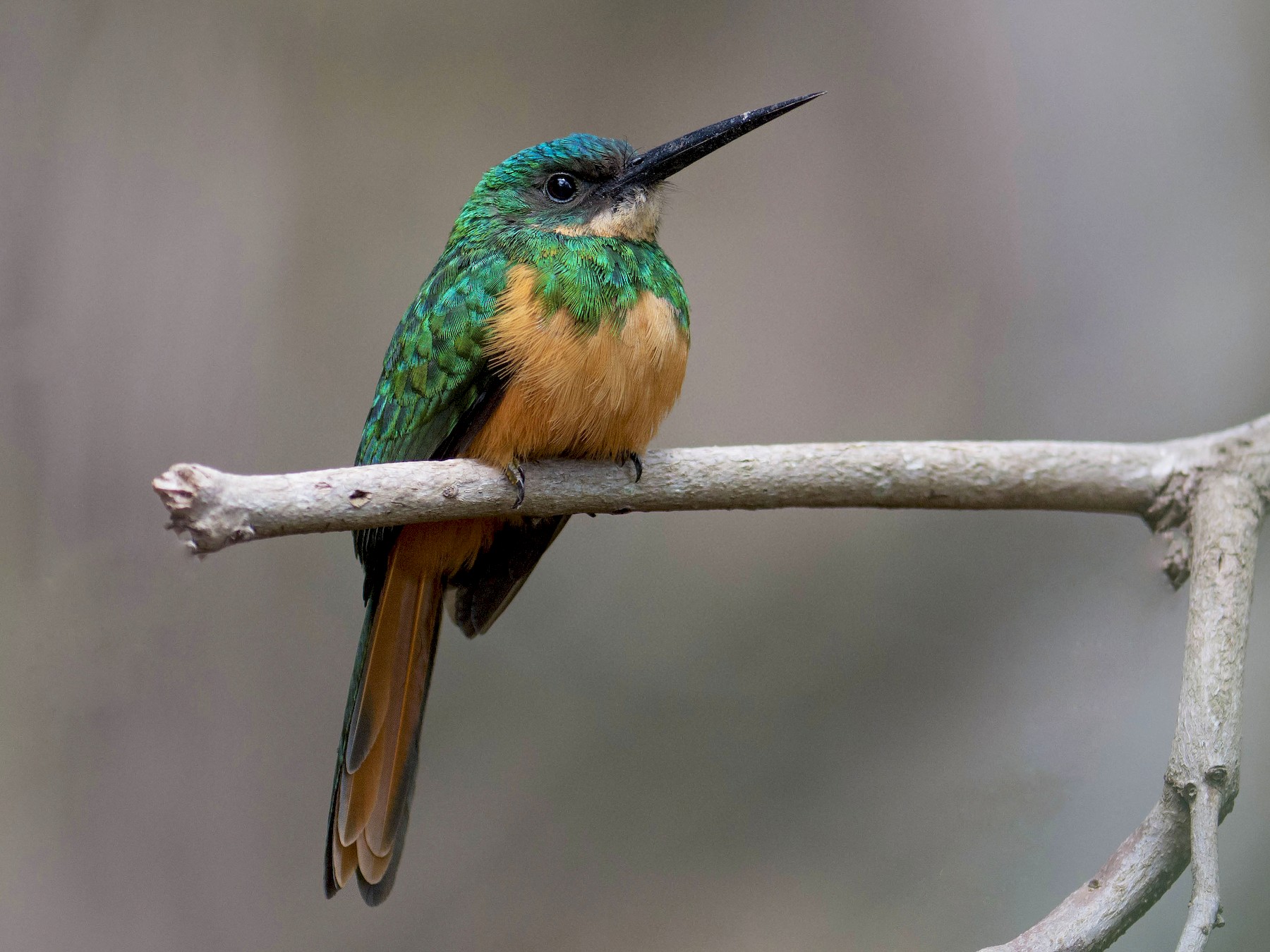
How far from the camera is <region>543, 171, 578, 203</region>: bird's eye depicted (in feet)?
5.12

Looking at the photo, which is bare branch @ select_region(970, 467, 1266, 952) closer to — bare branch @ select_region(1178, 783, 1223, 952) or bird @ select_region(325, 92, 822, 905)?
bare branch @ select_region(1178, 783, 1223, 952)

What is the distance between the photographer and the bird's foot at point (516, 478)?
4.25 feet

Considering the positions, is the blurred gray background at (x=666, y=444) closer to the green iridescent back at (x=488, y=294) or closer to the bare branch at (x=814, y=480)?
the bare branch at (x=814, y=480)

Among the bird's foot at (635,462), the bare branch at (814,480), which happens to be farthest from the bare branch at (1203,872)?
the bird's foot at (635,462)

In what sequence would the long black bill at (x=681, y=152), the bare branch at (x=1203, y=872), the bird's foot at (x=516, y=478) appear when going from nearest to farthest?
the bare branch at (x=1203, y=872), the bird's foot at (x=516, y=478), the long black bill at (x=681, y=152)

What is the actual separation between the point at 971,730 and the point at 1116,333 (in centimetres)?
71

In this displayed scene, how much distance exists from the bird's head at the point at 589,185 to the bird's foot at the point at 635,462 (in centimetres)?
37

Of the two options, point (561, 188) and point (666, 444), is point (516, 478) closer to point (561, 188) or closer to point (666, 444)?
point (561, 188)

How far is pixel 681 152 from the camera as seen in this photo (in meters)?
1.52

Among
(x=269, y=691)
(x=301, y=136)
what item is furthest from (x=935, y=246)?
(x=269, y=691)

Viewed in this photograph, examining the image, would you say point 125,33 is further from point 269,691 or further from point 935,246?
point 935,246

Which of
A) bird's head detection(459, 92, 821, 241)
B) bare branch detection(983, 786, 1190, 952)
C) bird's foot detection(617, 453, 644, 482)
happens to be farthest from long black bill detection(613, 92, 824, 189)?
bare branch detection(983, 786, 1190, 952)

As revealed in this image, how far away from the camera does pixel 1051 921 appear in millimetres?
984

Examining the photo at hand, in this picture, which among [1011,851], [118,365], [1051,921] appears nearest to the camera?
[1051,921]
